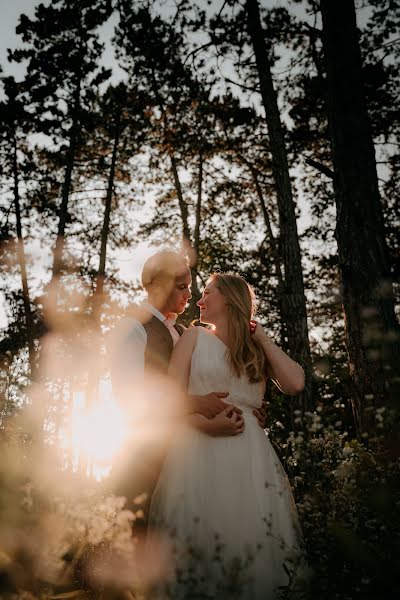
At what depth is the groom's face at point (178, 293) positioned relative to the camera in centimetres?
405

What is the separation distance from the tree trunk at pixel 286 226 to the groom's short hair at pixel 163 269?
16.2 feet

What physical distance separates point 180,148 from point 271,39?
3458mm

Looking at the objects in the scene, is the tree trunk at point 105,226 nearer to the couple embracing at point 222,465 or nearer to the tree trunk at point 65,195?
the tree trunk at point 65,195

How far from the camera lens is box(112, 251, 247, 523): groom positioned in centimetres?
314

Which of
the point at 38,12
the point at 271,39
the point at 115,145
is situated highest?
the point at 38,12

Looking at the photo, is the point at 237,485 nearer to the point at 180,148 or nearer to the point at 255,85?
the point at 255,85

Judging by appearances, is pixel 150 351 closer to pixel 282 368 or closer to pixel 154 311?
pixel 154 311

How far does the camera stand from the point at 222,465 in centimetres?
283

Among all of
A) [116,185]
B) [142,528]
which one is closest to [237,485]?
[142,528]

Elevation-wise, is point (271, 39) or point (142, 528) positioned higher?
point (271, 39)

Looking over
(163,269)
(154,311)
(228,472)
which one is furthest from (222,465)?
(163,269)

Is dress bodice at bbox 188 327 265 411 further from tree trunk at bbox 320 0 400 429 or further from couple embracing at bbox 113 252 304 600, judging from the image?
tree trunk at bbox 320 0 400 429

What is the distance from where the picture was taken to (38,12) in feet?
53.9

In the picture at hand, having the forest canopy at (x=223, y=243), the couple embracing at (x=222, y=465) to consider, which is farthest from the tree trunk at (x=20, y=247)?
the couple embracing at (x=222, y=465)
